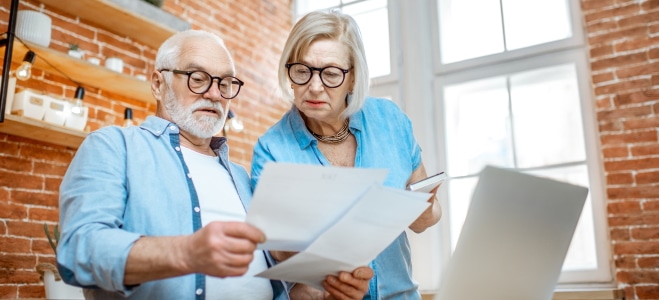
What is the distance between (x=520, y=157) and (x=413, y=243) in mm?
897

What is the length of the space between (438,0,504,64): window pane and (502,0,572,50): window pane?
0.07 metres

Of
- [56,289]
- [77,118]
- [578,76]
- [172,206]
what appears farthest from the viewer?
[578,76]

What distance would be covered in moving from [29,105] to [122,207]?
1.67 metres

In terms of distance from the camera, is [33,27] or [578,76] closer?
[33,27]

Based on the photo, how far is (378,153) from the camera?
1.61 metres

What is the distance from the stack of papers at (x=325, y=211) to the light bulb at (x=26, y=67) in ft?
6.60

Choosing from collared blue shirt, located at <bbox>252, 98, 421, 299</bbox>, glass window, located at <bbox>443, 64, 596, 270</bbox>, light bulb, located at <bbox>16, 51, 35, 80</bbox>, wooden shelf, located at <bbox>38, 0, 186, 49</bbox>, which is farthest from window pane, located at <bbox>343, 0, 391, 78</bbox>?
collared blue shirt, located at <bbox>252, 98, 421, 299</bbox>

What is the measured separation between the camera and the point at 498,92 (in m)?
A: 3.75

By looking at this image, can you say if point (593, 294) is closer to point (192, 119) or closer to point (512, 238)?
point (512, 238)

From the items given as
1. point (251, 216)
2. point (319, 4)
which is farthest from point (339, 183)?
point (319, 4)

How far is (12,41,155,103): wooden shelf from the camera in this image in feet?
8.70

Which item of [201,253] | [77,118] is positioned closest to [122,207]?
[201,253]

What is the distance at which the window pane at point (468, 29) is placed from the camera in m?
3.88

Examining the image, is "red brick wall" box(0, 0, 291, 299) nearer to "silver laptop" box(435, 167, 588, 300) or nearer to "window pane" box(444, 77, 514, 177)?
"window pane" box(444, 77, 514, 177)
